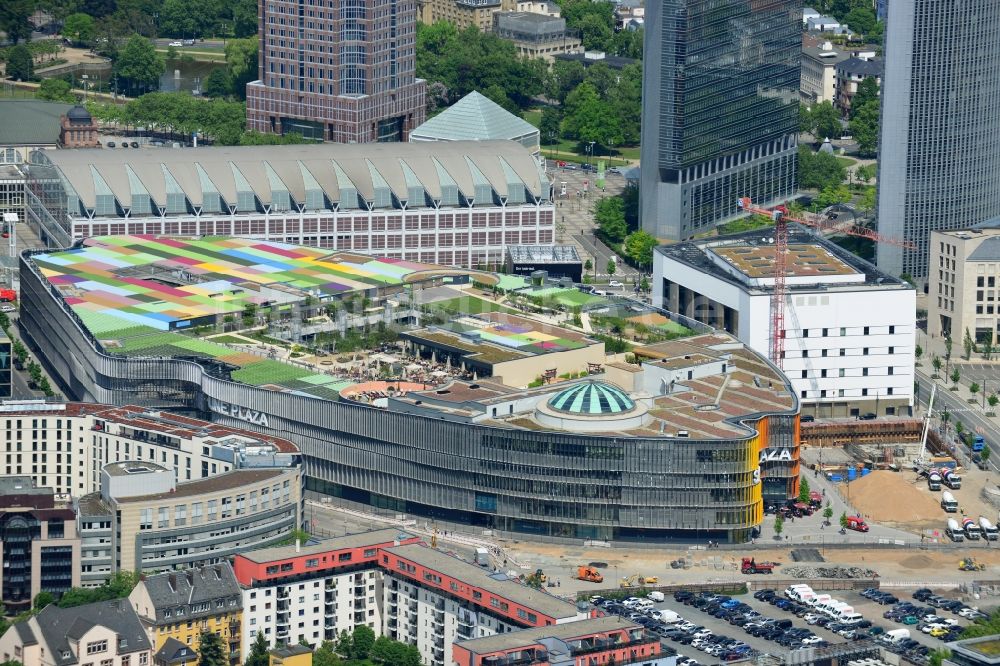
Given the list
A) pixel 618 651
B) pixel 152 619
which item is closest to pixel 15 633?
pixel 152 619

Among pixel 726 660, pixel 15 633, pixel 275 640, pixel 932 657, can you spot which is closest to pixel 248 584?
pixel 275 640

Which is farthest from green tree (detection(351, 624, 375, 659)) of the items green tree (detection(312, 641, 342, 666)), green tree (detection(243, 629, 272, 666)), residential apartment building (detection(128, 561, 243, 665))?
residential apartment building (detection(128, 561, 243, 665))

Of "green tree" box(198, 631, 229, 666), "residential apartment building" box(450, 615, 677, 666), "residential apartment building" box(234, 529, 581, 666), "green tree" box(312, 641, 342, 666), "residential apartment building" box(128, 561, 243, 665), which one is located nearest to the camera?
"residential apartment building" box(450, 615, 677, 666)

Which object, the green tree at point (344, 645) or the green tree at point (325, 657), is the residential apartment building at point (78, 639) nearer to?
the green tree at point (325, 657)

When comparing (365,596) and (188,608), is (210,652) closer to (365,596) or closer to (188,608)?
(188,608)

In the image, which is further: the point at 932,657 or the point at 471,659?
the point at 932,657

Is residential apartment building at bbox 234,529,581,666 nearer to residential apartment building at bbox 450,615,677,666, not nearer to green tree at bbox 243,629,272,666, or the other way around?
green tree at bbox 243,629,272,666

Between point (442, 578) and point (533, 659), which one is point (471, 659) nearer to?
point (533, 659)
